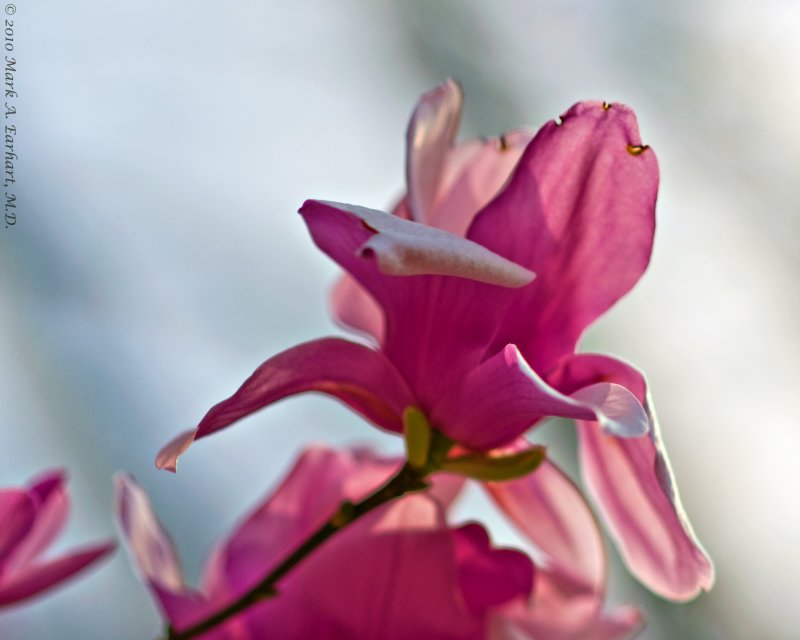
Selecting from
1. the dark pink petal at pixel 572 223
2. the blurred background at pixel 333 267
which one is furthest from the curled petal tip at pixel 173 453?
the blurred background at pixel 333 267

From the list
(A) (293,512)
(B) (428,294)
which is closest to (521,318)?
(B) (428,294)

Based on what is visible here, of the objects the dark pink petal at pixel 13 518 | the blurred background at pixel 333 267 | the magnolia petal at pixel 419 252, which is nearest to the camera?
the magnolia petal at pixel 419 252

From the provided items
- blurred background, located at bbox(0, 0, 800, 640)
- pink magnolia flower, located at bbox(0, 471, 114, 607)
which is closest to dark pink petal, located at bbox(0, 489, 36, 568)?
pink magnolia flower, located at bbox(0, 471, 114, 607)

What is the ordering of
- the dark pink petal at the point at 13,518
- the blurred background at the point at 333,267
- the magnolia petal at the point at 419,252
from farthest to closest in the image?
→ the blurred background at the point at 333,267 < the dark pink petal at the point at 13,518 < the magnolia petal at the point at 419,252

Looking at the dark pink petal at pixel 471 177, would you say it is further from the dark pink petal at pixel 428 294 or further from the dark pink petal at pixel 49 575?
the dark pink petal at pixel 49 575

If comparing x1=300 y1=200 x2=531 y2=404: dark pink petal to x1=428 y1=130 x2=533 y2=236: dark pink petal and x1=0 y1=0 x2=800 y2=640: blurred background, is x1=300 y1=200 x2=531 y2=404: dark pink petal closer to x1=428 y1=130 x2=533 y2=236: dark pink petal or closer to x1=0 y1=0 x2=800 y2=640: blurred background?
x1=428 y1=130 x2=533 y2=236: dark pink petal
